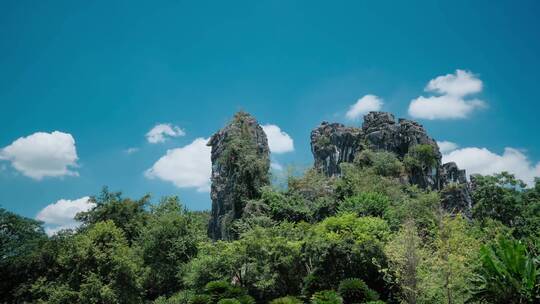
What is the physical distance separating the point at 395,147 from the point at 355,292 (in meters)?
37.3

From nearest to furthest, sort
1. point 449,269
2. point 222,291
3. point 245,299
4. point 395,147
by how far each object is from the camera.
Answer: point 449,269, point 245,299, point 222,291, point 395,147

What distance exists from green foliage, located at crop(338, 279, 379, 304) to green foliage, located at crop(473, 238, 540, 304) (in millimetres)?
5288

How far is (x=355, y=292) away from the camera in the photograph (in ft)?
72.2

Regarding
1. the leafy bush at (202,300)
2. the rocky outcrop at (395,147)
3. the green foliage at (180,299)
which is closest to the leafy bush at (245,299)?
the leafy bush at (202,300)

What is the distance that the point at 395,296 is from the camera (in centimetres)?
2212

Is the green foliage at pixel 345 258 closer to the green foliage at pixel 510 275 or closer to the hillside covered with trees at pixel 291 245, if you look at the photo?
the hillside covered with trees at pixel 291 245

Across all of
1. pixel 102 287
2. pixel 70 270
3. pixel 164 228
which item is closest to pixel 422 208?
pixel 164 228

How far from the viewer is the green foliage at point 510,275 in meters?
17.5

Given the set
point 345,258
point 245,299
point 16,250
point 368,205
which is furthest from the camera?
point 16,250

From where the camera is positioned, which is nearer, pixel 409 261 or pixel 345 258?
pixel 409 261

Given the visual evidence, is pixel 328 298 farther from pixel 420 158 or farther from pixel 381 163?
pixel 420 158

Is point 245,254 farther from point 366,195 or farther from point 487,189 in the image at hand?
point 487,189

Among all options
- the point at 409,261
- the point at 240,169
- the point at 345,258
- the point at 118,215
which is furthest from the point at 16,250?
the point at 409,261

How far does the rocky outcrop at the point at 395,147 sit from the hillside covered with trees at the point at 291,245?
3.06 ft
